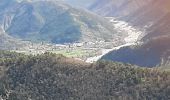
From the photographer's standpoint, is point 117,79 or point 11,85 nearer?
point 117,79

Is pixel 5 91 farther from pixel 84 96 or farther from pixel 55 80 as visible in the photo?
pixel 84 96

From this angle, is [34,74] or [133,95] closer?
[133,95]

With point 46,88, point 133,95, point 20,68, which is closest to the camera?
point 133,95

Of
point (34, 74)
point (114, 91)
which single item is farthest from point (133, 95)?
point (34, 74)

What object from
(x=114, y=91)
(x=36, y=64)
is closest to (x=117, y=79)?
(x=114, y=91)

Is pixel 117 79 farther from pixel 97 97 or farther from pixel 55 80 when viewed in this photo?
pixel 55 80

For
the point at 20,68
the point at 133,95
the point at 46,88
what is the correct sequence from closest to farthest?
the point at 133,95
the point at 46,88
the point at 20,68
